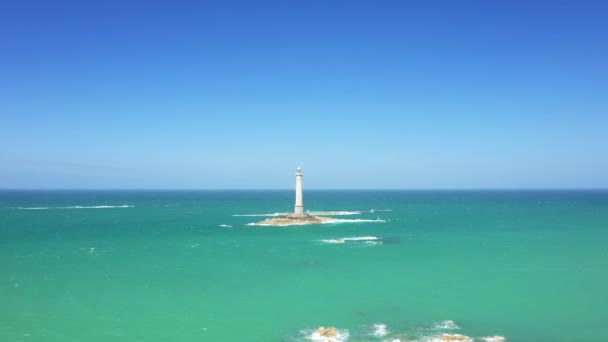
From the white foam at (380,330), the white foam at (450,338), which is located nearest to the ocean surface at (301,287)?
the white foam at (380,330)

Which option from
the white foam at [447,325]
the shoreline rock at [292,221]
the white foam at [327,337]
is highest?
the shoreline rock at [292,221]

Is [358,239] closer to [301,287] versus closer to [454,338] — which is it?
[301,287]

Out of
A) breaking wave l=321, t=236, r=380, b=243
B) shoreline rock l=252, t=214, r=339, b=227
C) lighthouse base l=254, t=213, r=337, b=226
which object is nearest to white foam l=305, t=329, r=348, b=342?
breaking wave l=321, t=236, r=380, b=243

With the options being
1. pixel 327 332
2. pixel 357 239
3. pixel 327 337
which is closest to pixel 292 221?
pixel 357 239

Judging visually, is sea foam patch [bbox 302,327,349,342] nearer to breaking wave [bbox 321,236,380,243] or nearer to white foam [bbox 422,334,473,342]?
white foam [bbox 422,334,473,342]

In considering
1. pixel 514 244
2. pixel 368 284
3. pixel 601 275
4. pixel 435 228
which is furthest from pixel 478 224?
pixel 368 284

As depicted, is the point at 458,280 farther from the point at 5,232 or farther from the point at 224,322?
the point at 5,232

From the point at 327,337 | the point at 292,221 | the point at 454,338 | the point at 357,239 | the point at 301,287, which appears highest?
the point at 292,221

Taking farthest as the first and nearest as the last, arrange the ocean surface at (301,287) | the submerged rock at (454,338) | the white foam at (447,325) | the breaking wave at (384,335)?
1. the ocean surface at (301,287)
2. the white foam at (447,325)
3. the breaking wave at (384,335)
4. the submerged rock at (454,338)

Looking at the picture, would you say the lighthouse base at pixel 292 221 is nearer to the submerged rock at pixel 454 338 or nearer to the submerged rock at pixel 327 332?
the submerged rock at pixel 327 332
